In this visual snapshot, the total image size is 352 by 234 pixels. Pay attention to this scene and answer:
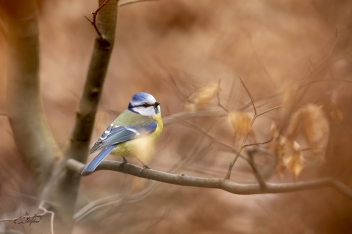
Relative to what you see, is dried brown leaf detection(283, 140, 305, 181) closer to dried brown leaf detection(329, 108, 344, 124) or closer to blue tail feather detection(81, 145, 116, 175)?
dried brown leaf detection(329, 108, 344, 124)

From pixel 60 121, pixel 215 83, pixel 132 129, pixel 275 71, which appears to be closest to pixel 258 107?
pixel 215 83

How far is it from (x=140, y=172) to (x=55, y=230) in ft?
0.74

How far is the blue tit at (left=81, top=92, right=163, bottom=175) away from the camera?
0.63 m

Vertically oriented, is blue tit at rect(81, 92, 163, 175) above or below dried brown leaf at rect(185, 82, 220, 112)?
above

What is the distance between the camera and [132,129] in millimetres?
641

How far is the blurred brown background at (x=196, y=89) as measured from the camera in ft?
2.65

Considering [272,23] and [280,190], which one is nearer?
[280,190]

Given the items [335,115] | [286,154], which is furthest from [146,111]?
[335,115]

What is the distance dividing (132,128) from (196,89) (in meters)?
0.28

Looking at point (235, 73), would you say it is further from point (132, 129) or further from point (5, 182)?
point (5, 182)

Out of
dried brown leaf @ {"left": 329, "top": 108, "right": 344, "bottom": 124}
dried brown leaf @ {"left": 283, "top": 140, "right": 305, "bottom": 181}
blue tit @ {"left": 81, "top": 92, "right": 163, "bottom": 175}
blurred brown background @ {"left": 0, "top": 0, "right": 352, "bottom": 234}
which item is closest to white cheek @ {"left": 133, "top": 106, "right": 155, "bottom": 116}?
blue tit @ {"left": 81, "top": 92, "right": 163, "bottom": 175}

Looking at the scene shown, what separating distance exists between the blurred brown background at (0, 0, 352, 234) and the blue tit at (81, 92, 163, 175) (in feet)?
0.39

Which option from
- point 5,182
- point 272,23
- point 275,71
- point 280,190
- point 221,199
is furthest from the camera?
point 272,23

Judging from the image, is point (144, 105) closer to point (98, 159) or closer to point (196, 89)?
point (98, 159)
